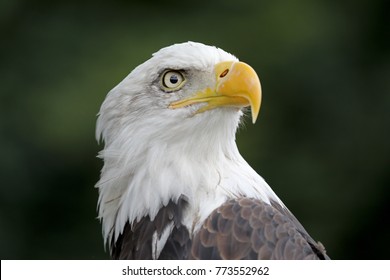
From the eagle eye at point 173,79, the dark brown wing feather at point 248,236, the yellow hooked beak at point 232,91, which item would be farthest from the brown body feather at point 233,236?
the eagle eye at point 173,79

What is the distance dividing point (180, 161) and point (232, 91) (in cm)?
40

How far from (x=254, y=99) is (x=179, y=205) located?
21.9 inches

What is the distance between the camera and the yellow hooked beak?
363 centimetres

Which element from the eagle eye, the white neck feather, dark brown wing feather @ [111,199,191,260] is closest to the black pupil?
the eagle eye

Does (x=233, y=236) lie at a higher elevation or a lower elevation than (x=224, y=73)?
lower

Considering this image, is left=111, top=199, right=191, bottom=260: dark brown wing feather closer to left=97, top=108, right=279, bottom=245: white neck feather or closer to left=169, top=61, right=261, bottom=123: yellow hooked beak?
left=97, top=108, right=279, bottom=245: white neck feather

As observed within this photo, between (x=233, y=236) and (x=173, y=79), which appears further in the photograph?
(x=173, y=79)

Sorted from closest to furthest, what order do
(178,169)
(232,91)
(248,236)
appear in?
(248,236) → (232,91) → (178,169)

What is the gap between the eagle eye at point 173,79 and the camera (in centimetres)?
385

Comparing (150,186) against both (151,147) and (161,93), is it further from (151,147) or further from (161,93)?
(161,93)

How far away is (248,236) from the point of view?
11.6 feet

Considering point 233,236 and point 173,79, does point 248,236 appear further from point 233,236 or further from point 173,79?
point 173,79

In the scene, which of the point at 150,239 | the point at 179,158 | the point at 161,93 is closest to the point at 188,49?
the point at 161,93

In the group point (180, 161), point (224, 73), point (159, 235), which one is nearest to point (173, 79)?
point (224, 73)
